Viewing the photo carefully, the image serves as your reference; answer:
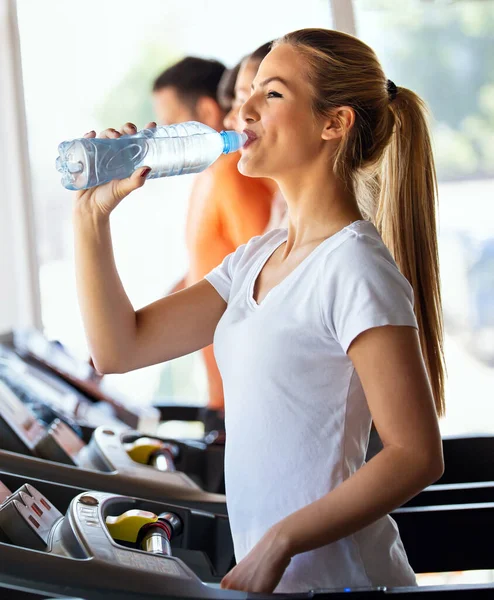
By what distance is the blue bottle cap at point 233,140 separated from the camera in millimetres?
1258

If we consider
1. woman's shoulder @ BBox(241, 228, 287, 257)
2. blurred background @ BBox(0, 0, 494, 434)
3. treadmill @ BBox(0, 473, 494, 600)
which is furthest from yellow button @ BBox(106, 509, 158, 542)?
blurred background @ BBox(0, 0, 494, 434)

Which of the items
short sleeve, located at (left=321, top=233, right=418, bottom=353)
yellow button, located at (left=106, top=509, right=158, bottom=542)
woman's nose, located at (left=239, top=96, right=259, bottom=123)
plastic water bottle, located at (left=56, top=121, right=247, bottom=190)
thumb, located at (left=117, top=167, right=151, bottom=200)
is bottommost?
yellow button, located at (left=106, top=509, right=158, bottom=542)

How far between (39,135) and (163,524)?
2918 millimetres

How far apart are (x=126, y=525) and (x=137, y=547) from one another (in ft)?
0.13

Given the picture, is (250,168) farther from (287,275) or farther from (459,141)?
(459,141)

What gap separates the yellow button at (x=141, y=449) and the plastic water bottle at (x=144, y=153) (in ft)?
2.88

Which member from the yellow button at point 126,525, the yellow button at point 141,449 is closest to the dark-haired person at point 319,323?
the yellow button at point 126,525

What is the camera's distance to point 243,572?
98 centimetres

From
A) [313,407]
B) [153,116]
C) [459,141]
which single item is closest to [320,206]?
[313,407]

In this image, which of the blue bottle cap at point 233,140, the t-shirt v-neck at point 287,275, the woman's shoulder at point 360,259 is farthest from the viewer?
the blue bottle cap at point 233,140

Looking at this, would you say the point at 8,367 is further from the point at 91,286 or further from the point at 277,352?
the point at 277,352

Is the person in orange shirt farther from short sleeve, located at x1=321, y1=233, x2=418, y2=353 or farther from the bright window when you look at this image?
short sleeve, located at x1=321, y1=233, x2=418, y2=353

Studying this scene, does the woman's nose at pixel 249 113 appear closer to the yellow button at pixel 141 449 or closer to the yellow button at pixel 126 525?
the yellow button at pixel 126 525

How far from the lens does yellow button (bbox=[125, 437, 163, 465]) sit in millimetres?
2025
